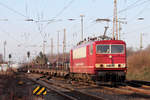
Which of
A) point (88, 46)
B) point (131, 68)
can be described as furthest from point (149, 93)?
point (131, 68)

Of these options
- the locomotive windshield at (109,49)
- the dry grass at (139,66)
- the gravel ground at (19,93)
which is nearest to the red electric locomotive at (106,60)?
the locomotive windshield at (109,49)

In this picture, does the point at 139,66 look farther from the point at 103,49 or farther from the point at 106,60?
the point at 106,60

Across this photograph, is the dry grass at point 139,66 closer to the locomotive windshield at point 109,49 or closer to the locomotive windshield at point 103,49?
the locomotive windshield at point 109,49

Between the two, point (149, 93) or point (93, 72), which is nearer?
point (149, 93)

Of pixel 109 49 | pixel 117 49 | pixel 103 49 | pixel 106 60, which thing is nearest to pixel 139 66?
pixel 117 49

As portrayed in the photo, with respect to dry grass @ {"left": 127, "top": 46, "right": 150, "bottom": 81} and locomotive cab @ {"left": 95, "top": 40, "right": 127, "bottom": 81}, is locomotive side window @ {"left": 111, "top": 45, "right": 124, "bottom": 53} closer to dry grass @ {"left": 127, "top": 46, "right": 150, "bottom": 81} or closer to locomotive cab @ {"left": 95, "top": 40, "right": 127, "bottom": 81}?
locomotive cab @ {"left": 95, "top": 40, "right": 127, "bottom": 81}

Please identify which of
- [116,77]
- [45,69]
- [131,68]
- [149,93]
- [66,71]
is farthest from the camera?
[45,69]

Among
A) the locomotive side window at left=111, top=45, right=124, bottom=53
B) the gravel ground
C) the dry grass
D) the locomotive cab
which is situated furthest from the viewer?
the dry grass

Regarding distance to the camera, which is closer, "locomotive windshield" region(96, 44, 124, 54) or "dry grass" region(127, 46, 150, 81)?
"locomotive windshield" region(96, 44, 124, 54)

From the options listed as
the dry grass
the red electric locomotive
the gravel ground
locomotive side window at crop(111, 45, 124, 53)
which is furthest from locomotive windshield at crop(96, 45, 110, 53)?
the dry grass

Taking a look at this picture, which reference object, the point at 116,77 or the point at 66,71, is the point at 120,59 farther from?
the point at 66,71

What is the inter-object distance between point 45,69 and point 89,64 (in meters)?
30.4

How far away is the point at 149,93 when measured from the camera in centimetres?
1527

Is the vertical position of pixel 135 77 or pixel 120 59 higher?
pixel 120 59
